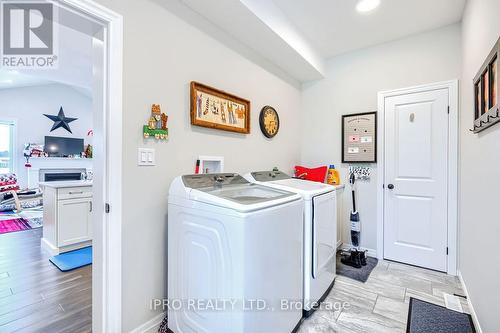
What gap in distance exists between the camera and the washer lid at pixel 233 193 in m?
1.32

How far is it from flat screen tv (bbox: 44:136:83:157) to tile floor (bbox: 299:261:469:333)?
29.5 feet

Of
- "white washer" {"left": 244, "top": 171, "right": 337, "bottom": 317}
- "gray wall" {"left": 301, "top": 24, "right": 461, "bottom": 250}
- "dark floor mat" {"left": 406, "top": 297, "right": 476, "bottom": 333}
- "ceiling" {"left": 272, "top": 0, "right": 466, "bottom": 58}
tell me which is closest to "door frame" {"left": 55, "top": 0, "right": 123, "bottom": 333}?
"white washer" {"left": 244, "top": 171, "right": 337, "bottom": 317}

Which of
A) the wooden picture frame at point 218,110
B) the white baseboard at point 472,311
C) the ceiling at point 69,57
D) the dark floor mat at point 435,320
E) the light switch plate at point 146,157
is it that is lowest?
the dark floor mat at point 435,320

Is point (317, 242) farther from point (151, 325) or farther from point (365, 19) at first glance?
point (365, 19)

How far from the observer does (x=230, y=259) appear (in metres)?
1.25

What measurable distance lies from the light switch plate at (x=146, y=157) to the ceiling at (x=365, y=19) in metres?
1.89

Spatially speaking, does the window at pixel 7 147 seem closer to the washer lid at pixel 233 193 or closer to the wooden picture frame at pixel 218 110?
the wooden picture frame at pixel 218 110

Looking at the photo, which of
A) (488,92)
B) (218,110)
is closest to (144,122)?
(218,110)

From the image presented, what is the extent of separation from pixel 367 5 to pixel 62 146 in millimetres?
9179

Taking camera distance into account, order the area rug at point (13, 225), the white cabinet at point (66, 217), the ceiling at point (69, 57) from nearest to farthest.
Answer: the ceiling at point (69, 57) < the white cabinet at point (66, 217) < the area rug at point (13, 225)

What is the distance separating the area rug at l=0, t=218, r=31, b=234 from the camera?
408 cm

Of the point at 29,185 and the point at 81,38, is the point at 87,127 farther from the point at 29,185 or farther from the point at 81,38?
the point at 81,38

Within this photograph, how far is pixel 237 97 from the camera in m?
2.39

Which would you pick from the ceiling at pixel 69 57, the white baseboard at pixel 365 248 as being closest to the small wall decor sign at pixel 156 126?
the ceiling at pixel 69 57
